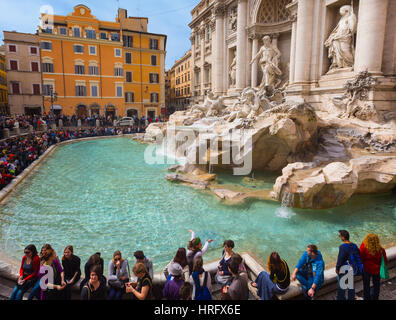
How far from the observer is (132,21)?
3575 cm

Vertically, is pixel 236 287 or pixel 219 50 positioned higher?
pixel 219 50

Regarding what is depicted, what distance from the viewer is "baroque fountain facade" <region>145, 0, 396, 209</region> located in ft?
23.4

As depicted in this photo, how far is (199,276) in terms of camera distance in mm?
3090

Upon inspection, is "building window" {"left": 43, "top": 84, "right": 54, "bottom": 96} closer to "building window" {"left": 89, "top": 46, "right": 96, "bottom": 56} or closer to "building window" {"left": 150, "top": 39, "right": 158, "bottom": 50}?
"building window" {"left": 89, "top": 46, "right": 96, "bottom": 56}

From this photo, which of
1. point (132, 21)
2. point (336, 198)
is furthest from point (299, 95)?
point (132, 21)

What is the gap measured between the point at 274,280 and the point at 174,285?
1.23 m

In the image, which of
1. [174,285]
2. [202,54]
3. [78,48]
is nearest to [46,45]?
[78,48]

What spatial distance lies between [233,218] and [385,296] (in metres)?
3.46

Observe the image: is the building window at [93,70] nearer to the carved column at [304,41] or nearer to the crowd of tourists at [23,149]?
the crowd of tourists at [23,149]

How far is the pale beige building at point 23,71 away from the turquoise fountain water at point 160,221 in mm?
22988

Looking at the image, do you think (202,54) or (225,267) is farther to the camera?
(202,54)

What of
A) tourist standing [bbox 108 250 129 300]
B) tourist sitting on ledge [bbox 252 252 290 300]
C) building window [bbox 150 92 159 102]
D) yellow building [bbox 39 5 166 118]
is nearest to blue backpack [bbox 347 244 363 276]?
tourist sitting on ledge [bbox 252 252 290 300]

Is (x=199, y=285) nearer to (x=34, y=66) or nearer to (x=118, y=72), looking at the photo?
(x=34, y=66)
